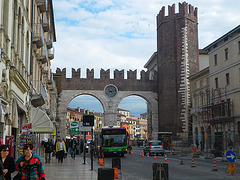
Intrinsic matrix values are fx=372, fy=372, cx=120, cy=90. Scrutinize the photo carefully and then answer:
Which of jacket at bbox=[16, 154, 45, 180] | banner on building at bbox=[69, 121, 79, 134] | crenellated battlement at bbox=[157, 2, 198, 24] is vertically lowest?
jacket at bbox=[16, 154, 45, 180]

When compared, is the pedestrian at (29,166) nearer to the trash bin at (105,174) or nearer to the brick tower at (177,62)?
the trash bin at (105,174)

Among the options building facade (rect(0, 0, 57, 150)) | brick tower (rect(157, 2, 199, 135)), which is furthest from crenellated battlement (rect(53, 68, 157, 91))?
building facade (rect(0, 0, 57, 150))

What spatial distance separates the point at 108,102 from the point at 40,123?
36591 millimetres

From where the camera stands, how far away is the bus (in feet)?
98.6

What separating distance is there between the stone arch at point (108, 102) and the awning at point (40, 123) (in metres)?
34.6

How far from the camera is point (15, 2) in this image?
14547 mm

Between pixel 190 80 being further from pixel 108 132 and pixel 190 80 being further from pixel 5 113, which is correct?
pixel 5 113

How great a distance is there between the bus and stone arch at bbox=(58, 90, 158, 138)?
22936 millimetres

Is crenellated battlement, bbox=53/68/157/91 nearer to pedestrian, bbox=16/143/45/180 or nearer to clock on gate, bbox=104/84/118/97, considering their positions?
clock on gate, bbox=104/84/118/97

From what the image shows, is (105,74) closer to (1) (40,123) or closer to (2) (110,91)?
(2) (110,91)

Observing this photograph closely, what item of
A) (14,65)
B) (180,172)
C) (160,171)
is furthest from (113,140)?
(160,171)

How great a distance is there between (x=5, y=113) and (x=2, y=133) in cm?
73

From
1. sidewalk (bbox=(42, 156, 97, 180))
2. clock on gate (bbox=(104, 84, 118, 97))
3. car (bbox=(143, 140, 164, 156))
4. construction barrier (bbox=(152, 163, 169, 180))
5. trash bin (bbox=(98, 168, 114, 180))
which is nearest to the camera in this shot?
trash bin (bbox=(98, 168, 114, 180))

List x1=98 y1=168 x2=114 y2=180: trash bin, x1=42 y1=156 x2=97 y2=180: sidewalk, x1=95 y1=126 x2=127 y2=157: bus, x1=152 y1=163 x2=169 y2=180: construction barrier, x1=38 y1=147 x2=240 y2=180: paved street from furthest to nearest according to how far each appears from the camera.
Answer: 1. x1=95 y1=126 x2=127 y2=157: bus
2. x1=38 y1=147 x2=240 y2=180: paved street
3. x1=42 y1=156 x2=97 y2=180: sidewalk
4. x1=152 y1=163 x2=169 y2=180: construction barrier
5. x1=98 y1=168 x2=114 y2=180: trash bin
